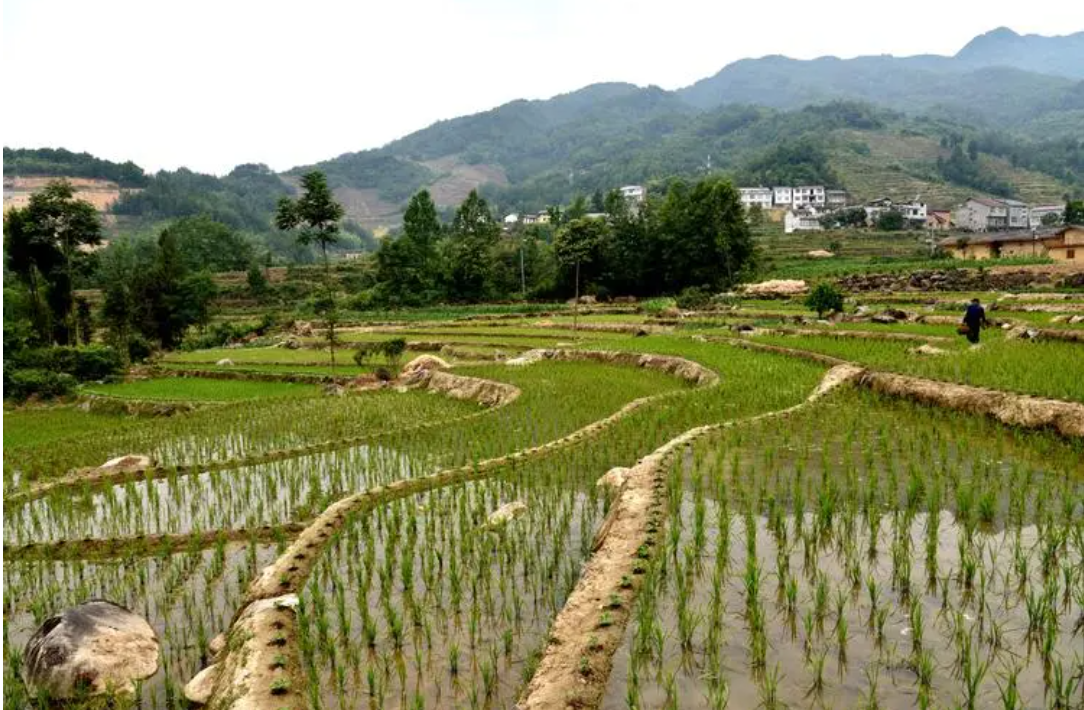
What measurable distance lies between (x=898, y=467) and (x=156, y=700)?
8307mm

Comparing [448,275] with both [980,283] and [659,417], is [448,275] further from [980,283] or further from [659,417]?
[659,417]

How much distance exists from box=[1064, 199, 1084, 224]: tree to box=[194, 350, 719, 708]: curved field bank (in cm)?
6893

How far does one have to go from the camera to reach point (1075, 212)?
68.5 m

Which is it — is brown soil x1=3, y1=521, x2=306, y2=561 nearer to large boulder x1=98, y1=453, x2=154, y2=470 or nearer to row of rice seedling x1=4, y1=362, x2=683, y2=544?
row of rice seedling x1=4, y1=362, x2=683, y2=544

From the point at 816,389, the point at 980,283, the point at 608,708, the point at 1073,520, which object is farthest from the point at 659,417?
the point at 980,283

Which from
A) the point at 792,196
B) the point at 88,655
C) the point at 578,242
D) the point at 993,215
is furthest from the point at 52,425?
the point at 792,196

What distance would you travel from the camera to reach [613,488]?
966 cm

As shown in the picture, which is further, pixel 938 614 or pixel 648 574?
pixel 648 574

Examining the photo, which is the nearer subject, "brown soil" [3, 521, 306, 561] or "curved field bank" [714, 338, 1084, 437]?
"brown soil" [3, 521, 306, 561]

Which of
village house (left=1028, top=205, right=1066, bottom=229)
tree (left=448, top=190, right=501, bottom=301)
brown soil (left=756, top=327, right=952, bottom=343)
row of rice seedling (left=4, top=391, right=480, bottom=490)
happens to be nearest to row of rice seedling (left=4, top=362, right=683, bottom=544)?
row of rice seedling (left=4, top=391, right=480, bottom=490)

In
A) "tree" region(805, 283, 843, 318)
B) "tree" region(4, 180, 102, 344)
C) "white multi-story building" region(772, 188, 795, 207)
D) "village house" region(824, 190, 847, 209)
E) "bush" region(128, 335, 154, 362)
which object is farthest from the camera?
"white multi-story building" region(772, 188, 795, 207)

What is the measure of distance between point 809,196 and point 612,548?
130 meters

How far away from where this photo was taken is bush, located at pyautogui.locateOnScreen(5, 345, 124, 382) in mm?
31500

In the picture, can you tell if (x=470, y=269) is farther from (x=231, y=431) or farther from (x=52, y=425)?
(x=231, y=431)
